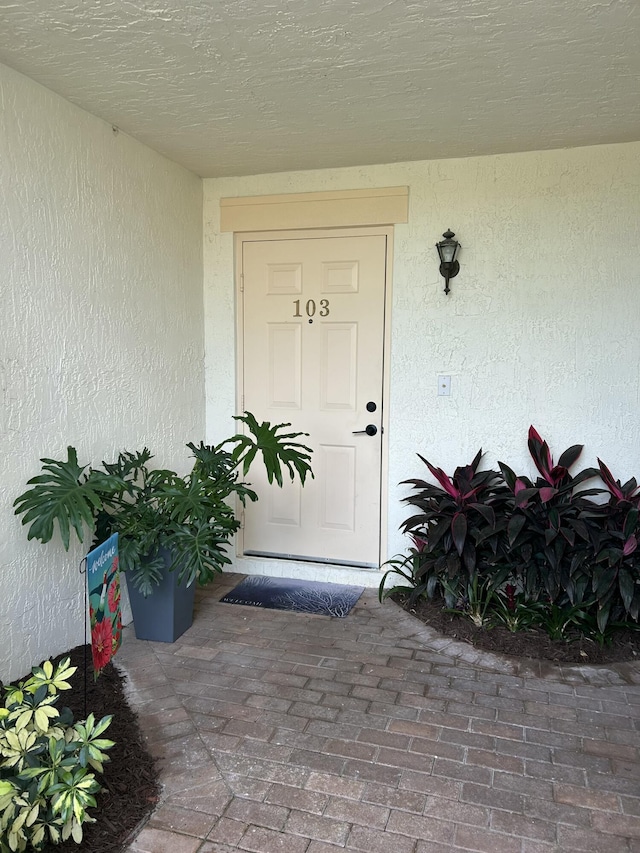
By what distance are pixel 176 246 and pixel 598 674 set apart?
3.13 metres

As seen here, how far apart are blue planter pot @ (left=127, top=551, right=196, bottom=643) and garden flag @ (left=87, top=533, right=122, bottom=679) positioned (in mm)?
568

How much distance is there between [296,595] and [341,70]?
2709 millimetres

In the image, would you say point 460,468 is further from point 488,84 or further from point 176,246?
point 176,246

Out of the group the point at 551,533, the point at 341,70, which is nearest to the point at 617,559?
the point at 551,533

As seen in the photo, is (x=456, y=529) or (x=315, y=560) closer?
(x=456, y=529)

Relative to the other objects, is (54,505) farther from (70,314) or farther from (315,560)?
(315,560)

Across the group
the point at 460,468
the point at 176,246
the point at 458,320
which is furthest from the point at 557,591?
the point at 176,246

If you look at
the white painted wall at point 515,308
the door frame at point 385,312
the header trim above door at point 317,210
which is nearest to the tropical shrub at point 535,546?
the white painted wall at point 515,308

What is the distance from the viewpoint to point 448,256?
11.2 ft

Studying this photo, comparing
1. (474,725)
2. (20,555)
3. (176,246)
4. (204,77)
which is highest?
(204,77)

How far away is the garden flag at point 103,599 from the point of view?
2.13 m

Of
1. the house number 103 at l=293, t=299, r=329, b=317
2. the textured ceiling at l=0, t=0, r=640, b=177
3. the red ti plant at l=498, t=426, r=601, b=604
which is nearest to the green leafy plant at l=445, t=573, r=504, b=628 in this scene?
the red ti plant at l=498, t=426, r=601, b=604

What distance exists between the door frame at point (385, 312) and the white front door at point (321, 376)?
0.02 m

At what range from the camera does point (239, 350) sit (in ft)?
13.0
